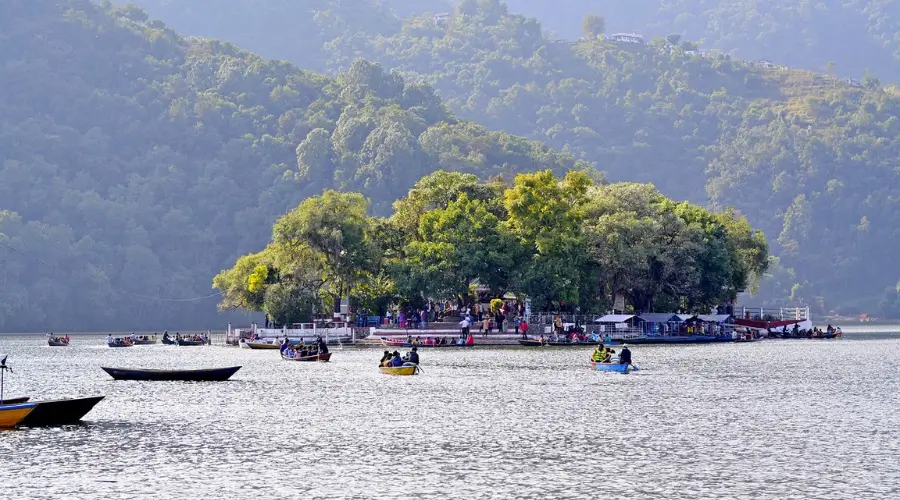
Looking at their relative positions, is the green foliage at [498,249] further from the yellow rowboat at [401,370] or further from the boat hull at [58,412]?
the boat hull at [58,412]

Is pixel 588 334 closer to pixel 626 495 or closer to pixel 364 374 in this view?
pixel 364 374

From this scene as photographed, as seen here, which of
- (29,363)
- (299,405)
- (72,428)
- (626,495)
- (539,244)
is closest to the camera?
(626,495)

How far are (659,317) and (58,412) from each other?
258 ft

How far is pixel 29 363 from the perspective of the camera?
91.6 metres

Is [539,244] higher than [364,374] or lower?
higher

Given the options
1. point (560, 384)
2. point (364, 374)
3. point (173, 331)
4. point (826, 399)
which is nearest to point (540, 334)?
point (364, 374)

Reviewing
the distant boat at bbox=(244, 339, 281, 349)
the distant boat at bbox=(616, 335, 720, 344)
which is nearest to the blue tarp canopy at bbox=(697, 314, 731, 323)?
the distant boat at bbox=(616, 335, 720, 344)

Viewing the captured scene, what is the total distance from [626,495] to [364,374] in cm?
4137

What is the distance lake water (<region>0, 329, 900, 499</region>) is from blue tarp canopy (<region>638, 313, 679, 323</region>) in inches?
1577

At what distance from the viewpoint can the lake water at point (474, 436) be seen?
3634 centimetres

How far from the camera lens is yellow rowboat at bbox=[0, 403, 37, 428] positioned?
152 ft

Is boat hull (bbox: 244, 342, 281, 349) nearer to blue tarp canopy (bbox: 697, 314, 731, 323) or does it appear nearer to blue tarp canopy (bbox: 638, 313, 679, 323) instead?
blue tarp canopy (bbox: 638, 313, 679, 323)

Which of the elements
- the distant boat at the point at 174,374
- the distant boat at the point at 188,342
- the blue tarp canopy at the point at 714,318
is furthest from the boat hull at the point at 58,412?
the blue tarp canopy at the point at 714,318

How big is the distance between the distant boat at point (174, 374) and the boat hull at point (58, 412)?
17.7m
